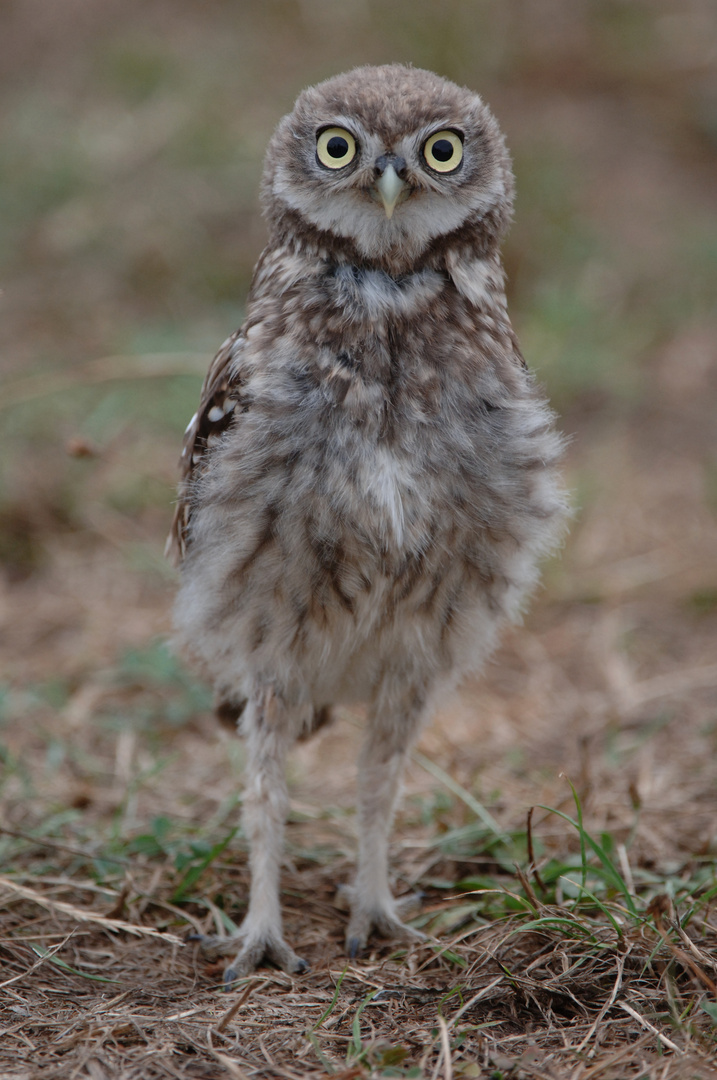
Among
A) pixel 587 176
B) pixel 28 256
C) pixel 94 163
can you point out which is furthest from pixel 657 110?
pixel 28 256

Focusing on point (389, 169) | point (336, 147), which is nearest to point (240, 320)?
point (336, 147)

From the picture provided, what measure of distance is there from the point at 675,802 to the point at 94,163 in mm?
5193

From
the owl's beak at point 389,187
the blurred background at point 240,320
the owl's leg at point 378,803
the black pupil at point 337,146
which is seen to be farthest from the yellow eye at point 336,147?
the owl's leg at point 378,803

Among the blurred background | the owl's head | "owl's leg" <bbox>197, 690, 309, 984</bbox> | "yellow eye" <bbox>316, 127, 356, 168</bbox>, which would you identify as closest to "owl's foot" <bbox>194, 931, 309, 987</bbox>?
"owl's leg" <bbox>197, 690, 309, 984</bbox>

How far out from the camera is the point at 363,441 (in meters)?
2.45

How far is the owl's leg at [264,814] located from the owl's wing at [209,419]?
493 millimetres

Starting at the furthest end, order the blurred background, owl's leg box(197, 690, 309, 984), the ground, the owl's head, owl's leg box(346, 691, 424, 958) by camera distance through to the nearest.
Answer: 1. the blurred background
2. owl's leg box(346, 691, 424, 958)
3. owl's leg box(197, 690, 309, 984)
4. the owl's head
5. the ground

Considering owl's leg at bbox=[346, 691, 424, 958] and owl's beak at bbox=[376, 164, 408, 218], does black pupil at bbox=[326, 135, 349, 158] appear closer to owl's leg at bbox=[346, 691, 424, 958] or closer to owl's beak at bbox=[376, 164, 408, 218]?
owl's beak at bbox=[376, 164, 408, 218]

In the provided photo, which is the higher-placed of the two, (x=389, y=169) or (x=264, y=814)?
(x=389, y=169)

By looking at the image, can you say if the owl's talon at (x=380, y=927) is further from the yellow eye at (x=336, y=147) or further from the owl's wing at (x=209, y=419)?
the yellow eye at (x=336, y=147)

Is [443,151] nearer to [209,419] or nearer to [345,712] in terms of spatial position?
[209,419]

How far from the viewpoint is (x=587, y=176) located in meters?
7.35

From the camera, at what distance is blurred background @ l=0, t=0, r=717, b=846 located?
12.6ft

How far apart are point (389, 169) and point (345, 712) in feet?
7.35
